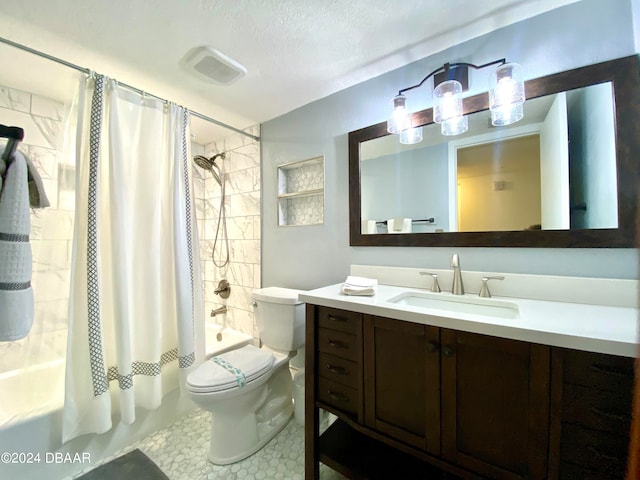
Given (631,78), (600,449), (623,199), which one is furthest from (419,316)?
(631,78)

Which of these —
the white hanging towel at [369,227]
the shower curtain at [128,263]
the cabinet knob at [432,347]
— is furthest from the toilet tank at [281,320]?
the cabinet knob at [432,347]

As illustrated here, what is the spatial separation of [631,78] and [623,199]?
0.45 m

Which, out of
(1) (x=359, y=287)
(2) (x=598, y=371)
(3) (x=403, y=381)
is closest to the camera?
(2) (x=598, y=371)

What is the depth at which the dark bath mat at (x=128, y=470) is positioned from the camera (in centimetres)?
123

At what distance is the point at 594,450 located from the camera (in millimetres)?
654

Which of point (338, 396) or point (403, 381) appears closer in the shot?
point (403, 381)

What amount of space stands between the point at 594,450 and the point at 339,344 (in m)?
0.78

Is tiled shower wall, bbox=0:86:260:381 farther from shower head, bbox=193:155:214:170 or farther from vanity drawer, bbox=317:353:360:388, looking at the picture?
vanity drawer, bbox=317:353:360:388

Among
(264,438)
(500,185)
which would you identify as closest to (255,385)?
(264,438)

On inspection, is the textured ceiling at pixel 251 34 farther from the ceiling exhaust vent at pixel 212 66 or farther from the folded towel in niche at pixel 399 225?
the folded towel in niche at pixel 399 225

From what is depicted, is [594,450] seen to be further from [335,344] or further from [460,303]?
[335,344]

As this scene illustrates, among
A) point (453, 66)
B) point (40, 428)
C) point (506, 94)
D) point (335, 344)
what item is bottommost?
point (40, 428)

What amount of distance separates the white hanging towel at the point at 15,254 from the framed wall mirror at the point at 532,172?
4.94 feet

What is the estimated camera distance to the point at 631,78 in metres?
0.93
